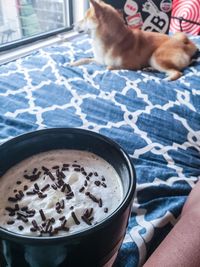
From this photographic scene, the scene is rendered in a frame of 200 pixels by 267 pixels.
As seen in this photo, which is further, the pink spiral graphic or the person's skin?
the pink spiral graphic

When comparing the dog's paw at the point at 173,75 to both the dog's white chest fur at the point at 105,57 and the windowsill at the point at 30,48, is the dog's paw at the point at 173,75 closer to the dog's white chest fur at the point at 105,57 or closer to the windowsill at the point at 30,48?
the dog's white chest fur at the point at 105,57

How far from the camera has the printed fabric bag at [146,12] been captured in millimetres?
1500

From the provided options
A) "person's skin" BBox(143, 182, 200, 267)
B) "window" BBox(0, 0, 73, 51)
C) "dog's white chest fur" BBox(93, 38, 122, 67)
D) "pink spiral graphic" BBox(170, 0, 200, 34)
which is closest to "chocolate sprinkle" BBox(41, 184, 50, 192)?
"person's skin" BBox(143, 182, 200, 267)

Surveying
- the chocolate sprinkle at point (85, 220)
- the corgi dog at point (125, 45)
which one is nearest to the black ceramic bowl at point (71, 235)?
the chocolate sprinkle at point (85, 220)

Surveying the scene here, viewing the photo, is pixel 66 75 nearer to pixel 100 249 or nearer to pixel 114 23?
pixel 114 23

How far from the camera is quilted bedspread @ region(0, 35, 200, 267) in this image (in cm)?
61

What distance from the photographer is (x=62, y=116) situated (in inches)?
36.3

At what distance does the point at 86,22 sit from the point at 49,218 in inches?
50.0

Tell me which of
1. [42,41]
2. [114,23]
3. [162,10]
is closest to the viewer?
[114,23]

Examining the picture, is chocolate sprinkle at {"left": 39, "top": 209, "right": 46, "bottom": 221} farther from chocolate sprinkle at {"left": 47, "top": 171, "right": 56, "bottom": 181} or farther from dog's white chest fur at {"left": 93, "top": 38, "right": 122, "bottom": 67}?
dog's white chest fur at {"left": 93, "top": 38, "right": 122, "bottom": 67}

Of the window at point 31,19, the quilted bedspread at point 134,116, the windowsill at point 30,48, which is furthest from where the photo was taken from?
the window at point 31,19

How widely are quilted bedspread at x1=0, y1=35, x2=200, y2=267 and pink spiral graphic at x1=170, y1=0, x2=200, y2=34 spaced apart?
0.54 meters

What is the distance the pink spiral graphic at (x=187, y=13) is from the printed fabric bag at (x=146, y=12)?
254mm

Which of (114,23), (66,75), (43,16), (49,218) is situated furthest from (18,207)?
(43,16)
